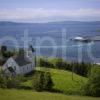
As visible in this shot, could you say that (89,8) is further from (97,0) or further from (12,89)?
(12,89)

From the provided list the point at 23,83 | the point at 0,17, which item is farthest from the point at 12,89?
the point at 0,17

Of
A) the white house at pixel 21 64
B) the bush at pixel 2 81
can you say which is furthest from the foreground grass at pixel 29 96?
the white house at pixel 21 64

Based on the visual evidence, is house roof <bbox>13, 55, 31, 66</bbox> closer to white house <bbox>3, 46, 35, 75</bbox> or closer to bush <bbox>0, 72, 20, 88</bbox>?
white house <bbox>3, 46, 35, 75</bbox>

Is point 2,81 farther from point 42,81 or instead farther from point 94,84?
point 94,84

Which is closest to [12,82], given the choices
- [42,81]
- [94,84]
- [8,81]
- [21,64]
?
[8,81]

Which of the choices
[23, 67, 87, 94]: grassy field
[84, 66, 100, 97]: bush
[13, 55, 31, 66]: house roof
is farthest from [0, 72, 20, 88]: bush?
[84, 66, 100, 97]: bush

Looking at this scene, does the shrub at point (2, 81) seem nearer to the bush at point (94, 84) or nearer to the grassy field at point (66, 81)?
the grassy field at point (66, 81)
